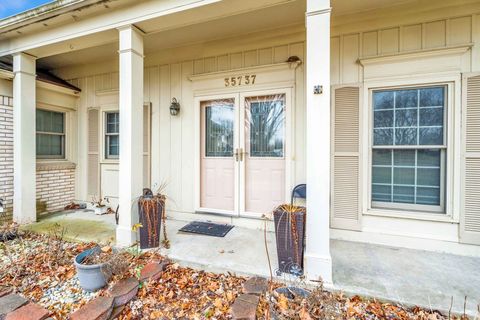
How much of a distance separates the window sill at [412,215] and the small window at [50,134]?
19.2 feet

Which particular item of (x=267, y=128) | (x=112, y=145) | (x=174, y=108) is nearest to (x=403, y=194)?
(x=267, y=128)

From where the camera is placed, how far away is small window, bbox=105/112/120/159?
4789 mm

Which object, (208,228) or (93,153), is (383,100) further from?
(93,153)

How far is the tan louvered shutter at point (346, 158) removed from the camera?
3.15m

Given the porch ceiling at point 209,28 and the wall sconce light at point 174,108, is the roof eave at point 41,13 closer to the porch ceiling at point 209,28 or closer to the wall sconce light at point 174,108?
the porch ceiling at point 209,28

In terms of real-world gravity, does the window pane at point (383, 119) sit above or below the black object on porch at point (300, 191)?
above

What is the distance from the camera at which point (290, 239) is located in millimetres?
2270

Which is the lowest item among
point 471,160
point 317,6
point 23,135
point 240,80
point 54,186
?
point 54,186

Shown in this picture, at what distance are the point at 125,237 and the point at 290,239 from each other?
2083 mm

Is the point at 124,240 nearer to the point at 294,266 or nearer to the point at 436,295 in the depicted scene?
the point at 294,266

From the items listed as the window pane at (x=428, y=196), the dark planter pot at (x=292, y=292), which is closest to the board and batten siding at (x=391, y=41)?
the window pane at (x=428, y=196)

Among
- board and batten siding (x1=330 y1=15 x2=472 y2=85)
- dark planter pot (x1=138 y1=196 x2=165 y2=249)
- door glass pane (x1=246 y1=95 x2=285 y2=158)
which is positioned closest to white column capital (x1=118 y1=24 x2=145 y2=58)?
door glass pane (x1=246 y1=95 x2=285 y2=158)

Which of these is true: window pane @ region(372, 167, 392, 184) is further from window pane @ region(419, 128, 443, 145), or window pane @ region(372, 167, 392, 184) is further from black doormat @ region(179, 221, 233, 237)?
black doormat @ region(179, 221, 233, 237)

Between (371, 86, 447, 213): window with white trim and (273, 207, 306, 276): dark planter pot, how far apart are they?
1.58 m
